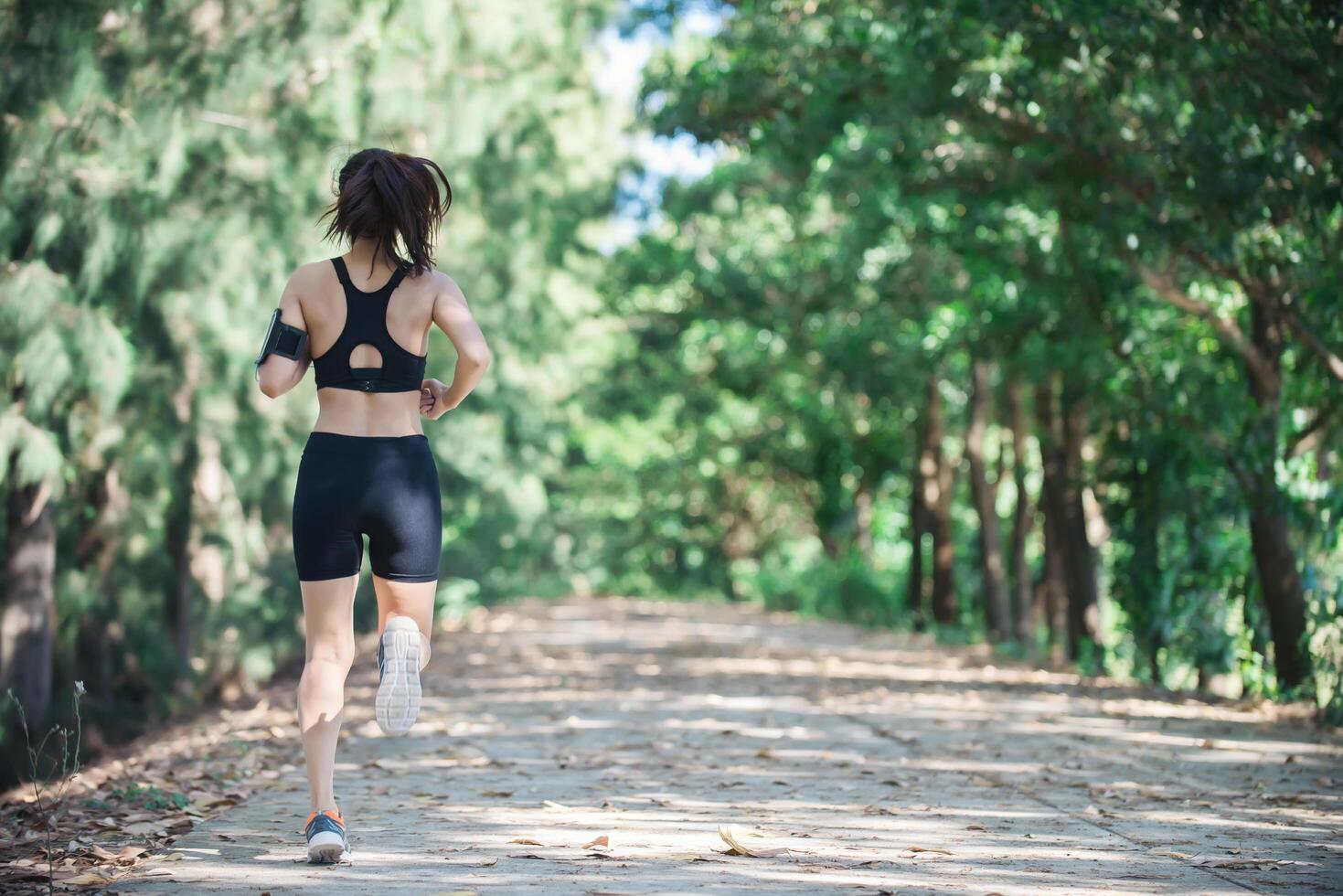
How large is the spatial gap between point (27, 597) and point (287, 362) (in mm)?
8968

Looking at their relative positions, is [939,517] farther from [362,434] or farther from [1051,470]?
[362,434]

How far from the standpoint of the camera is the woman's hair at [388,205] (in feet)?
15.1

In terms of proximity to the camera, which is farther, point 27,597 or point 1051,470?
point 1051,470

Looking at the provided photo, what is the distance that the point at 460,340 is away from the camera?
4.76 metres

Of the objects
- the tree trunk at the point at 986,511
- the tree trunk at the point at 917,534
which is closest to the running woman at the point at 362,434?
the tree trunk at the point at 986,511

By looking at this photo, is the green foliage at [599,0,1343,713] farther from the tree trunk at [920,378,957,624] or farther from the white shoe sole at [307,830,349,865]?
the white shoe sole at [307,830,349,865]

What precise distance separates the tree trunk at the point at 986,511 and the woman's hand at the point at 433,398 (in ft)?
48.1

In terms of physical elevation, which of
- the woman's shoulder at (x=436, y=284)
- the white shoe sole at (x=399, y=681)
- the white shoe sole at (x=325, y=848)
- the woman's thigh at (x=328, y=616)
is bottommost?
the white shoe sole at (x=325, y=848)

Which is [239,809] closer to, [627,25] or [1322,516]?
[1322,516]

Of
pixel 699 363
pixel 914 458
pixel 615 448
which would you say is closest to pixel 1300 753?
pixel 914 458

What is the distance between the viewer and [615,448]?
3884 cm

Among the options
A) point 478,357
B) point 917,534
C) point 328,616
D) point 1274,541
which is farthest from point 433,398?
point 917,534

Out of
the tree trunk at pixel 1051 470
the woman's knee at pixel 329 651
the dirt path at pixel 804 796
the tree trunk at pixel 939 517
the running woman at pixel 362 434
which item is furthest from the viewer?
the tree trunk at pixel 939 517

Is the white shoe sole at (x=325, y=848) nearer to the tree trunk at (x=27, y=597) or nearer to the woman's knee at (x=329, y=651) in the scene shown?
the woman's knee at (x=329, y=651)
